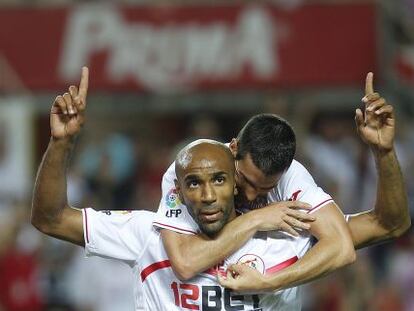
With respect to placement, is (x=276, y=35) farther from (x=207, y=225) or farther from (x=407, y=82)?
(x=207, y=225)

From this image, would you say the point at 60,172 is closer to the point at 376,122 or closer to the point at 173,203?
the point at 173,203

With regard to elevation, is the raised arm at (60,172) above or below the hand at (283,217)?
above

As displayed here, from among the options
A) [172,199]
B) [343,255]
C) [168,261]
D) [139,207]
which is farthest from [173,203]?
[139,207]

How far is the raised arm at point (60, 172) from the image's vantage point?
21.7 ft

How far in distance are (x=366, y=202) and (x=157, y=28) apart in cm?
371

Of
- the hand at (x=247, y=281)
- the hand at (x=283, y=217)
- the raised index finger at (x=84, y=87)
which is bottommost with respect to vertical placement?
the hand at (x=247, y=281)

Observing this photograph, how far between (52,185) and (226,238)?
3.03ft

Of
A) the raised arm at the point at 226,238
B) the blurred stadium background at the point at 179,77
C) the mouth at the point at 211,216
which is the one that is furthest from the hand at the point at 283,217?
the blurred stadium background at the point at 179,77

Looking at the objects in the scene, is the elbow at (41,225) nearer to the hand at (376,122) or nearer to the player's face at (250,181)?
the player's face at (250,181)

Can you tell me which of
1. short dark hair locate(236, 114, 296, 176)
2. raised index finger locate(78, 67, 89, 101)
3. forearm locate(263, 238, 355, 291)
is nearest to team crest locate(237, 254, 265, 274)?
forearm locate(263, 238, 355, 291)

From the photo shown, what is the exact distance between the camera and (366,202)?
42.2 feet

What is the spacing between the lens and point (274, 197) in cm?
687

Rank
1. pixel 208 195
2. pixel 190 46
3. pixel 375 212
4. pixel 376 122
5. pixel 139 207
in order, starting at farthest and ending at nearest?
pixel 190 46 < pixel 139 207 < pixel 375 212 < pixel 376 122 < pixel 208 195

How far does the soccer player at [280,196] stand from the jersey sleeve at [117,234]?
0.70 ft
